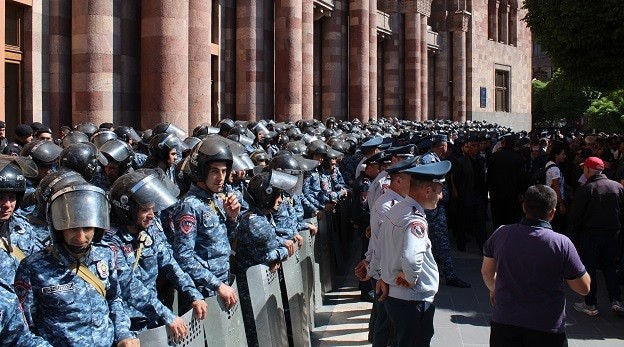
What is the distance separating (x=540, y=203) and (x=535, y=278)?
1.62ft

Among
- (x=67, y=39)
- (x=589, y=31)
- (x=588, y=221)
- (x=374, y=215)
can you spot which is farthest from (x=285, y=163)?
(x=589, y=31)

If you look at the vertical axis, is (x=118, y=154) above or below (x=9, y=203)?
above

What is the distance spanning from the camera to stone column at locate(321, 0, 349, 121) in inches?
1131

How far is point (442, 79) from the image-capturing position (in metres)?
45.0

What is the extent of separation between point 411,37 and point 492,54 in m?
14.3

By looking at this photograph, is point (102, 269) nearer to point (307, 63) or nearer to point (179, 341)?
point (179, 341)

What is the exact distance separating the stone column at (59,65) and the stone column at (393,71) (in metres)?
25.1

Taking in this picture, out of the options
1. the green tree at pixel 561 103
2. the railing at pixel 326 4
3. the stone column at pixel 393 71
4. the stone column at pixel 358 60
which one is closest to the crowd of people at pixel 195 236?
the railing at pixel 326 4

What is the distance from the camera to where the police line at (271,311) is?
4.25m

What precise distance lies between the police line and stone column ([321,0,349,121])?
817 inches

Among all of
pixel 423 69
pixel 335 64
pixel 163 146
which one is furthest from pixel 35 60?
pixel 423 69

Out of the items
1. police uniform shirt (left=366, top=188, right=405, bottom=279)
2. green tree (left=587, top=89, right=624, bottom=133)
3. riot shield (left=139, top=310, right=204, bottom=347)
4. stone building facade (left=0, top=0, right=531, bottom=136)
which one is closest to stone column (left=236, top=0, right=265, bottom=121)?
stone building facade (left=0, top=0, right=531, bottom=136)

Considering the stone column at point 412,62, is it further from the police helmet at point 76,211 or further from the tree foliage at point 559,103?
the police helmet at point 76,211

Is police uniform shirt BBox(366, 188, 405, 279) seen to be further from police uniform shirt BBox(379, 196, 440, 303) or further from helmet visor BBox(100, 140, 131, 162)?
helmet visor BBox(100, 140, 131, 162)
